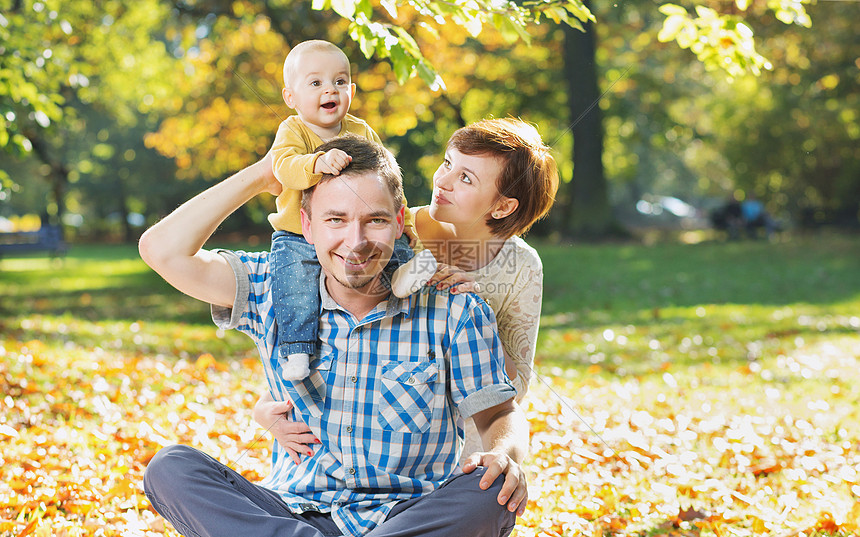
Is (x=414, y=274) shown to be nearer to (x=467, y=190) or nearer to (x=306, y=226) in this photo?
(x=306, y=226)

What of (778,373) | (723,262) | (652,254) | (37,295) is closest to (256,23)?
(37,295)

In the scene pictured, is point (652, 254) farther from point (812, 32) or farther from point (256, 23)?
point (256, 23)

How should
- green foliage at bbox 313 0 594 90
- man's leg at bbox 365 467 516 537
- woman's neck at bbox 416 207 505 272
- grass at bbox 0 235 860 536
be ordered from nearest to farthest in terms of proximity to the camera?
man's leg at bbox 365 467 516 537 → green foliage at bbox 313 0 594 90 → woman's neck at bbox 416 207 505 272 → grass at bbox 0 235 860 536

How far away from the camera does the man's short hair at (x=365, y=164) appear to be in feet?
8.43

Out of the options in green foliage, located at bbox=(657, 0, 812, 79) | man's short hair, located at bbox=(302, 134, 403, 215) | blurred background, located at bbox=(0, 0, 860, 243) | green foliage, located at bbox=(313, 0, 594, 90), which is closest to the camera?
man's short hair, located at bbox=(302, 134, 403, 215)

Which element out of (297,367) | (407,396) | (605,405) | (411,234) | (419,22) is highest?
(419,22)

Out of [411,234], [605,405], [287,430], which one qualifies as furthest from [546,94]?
[287,430]

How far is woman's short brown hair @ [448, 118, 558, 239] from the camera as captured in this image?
10.2ft

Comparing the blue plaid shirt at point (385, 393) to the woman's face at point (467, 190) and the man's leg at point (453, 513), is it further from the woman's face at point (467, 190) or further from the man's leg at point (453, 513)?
the woman's face at point (467, 190)

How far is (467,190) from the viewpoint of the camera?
3111 millimetres

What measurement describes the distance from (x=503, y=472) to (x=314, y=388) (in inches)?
28.1

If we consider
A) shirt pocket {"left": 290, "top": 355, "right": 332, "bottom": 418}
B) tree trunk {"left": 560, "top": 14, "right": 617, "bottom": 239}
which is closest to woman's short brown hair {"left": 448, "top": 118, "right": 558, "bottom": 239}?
shirt pocket {"left": 290, "top": 355, "right": 332, "bottom": 418}

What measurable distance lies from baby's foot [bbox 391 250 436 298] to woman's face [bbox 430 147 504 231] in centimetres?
59

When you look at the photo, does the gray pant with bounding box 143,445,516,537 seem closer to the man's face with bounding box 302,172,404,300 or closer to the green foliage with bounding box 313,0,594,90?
the man's face with bounding box 302,172,404,300
